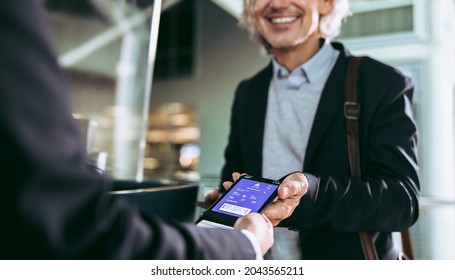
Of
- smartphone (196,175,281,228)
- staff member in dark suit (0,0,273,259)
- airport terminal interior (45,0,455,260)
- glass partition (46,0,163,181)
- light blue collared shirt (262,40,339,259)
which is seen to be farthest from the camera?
glass partition (46,0,163,181)

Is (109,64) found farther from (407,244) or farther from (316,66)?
(407,244)

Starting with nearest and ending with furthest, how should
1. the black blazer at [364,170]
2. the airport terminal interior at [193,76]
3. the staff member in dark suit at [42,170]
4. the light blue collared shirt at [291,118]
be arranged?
the staff member in dark suit at [42,170]
the black blazer at [364,170]
the light blue collared shirt at [291,118]
the airport terminal interior at [193,76]

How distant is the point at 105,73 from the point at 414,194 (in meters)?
5.29

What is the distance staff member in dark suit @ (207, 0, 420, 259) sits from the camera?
2.36 ft

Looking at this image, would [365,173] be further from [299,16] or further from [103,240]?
[103,240]

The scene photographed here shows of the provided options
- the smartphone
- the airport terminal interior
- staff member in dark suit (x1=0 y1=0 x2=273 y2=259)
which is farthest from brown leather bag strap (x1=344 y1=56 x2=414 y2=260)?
staff member in dark suit (x1=0 y1=0 x2=273 y2=259)

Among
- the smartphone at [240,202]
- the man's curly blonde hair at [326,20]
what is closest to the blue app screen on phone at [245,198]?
the smartphone at [240,202]

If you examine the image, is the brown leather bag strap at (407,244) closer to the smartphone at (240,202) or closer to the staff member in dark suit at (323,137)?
the staff member in dark suit at (323,137)

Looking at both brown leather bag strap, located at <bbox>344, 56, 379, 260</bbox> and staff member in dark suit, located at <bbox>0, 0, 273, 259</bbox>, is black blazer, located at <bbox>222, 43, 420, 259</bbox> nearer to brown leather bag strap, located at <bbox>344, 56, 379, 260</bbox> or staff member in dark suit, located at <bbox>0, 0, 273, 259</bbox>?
brown leather bag strap, located at <bbox>344, 56, 379, 260</bbox>

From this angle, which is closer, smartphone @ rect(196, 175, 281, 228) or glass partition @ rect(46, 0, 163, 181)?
smartphone @ rect(196, 175, 281, 228)

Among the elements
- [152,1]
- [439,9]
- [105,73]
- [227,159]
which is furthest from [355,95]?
[105,73]

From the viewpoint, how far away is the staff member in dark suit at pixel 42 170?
0.95 ft

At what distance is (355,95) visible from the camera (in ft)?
2.65

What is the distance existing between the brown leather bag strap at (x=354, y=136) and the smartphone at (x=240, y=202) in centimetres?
23
